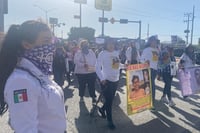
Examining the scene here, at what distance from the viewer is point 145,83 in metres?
7.63

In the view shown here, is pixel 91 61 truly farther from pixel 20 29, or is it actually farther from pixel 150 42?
pixel 20 29

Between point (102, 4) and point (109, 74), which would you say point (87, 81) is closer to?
point (109, 74)

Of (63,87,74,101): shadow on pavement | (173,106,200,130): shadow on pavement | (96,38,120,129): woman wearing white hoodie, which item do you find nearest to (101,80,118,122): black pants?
(96,38,120,129): woman wearing white hoodie

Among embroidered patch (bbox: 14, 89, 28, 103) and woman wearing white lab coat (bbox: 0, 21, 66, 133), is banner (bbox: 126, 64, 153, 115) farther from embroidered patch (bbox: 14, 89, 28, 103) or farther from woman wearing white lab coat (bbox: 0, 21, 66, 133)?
embroidered patch (bbox: 14, 89, 28, 103)

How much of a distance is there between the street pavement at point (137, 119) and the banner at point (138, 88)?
307mm

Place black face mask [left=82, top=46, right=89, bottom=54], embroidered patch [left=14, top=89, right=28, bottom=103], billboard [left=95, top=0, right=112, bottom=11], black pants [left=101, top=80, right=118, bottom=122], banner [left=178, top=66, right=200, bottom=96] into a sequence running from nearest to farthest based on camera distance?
embroidered patch [left=14, top=89, right=28, bottom=103] → black pants [left=101, top=80, right=118, bottom=122] → black face mask [left=82, top=46, right=89, bottom=54] → banner [left=178, top=66, right=200, bottom=96] → billboard [left=95, top=0, right=112, bottom=11]

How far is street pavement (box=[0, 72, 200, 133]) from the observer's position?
21.6ft

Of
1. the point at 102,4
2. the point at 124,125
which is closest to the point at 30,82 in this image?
the point at 124,125

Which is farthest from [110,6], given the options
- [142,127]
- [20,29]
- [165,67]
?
[20,29]

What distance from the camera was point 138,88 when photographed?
24.2 feet

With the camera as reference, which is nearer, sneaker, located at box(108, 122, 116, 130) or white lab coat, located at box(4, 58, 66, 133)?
white lab coat, located at box(4, 58, 66, 133)

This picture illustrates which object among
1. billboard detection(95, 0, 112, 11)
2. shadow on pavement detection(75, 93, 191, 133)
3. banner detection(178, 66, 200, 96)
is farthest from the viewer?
billboard detection(95, 0, 112, 11)

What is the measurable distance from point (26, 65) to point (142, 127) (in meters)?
5.10

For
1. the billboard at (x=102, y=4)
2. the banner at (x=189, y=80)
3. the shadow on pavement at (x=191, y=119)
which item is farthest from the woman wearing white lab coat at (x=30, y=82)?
the billboard at (x=102, y=4)
